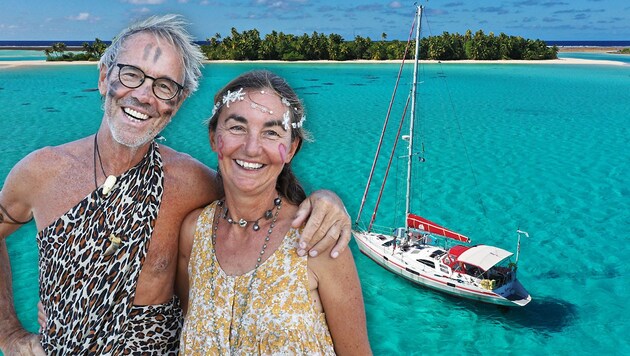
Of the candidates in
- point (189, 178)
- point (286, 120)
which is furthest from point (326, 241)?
point (189, 178)

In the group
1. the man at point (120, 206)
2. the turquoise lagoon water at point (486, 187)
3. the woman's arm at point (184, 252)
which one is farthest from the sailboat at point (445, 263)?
the man at point (120, 206)

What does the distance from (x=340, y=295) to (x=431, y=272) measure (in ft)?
40.6

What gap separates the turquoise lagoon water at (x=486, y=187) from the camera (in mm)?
12773

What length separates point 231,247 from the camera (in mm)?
2654

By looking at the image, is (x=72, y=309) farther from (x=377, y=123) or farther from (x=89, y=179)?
(x=377, y=123)

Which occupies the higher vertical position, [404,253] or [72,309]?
[72,309]

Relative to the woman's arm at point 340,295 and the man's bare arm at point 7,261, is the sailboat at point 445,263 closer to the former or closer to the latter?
the woman's arm at point 340,295

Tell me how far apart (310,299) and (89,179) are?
1461 millimetres

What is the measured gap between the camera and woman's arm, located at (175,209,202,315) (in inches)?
113

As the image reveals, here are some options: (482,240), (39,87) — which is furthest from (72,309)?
(39,87)

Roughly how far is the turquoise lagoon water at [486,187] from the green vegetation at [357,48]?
132ft

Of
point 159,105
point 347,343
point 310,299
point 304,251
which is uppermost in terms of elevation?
point 159,105

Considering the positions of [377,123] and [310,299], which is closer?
[310,299]

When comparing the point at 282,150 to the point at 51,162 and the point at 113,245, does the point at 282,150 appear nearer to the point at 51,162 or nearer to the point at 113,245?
the point at 113,245
